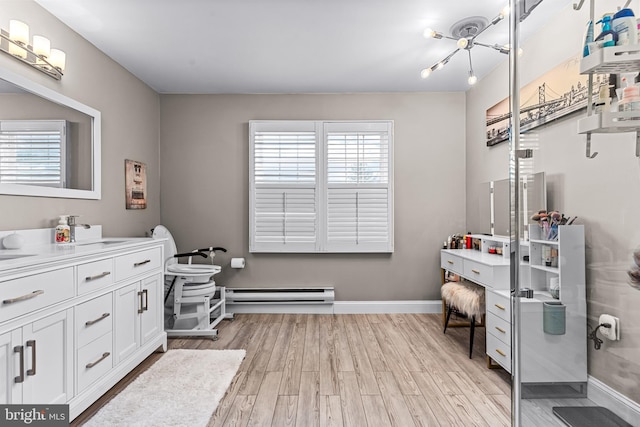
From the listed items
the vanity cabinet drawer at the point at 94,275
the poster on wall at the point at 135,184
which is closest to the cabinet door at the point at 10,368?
the vanity cabinet drawer at the point at 94,275

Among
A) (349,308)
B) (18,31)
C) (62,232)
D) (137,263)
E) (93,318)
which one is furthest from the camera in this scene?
(349,308)

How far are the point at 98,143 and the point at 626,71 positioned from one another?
3.35 meters

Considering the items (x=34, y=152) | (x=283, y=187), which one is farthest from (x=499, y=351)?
(x=34, y=152)

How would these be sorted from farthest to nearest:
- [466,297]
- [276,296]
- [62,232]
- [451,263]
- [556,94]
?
1. [276,296]
2. [451,263]
3. [466,297]
4. [62,232]
5. [556,94]

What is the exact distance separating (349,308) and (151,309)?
6.87 ft

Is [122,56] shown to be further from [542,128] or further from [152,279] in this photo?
[542,128]

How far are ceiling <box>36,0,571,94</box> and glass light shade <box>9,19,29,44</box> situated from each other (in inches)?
10.4

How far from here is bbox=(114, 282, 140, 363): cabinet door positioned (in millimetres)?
2234

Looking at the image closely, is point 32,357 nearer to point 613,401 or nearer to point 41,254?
point 41,254

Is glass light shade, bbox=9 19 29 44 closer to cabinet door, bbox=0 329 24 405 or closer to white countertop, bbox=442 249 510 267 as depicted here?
cabinet door, bbox=0 329 24 405

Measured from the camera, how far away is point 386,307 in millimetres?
3945

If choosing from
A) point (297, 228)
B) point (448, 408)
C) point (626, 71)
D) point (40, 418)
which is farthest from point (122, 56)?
point (448, 408)

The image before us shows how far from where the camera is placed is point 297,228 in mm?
3896

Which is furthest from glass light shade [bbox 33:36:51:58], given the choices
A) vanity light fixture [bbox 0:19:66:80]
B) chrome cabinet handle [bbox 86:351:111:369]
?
chrome cabinet handle [bbox 86:351:111:369]
